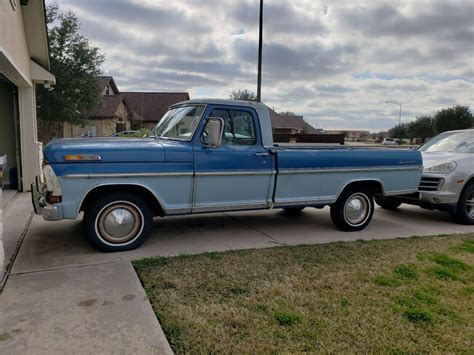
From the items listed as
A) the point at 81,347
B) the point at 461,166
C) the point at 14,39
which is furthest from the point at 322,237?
the point at 14,39

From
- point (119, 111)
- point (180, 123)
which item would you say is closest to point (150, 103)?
point (119, 111)

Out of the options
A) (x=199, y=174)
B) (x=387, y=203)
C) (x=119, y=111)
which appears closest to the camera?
(x=199, y=174)

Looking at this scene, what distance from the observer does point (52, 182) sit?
4652 millimetres

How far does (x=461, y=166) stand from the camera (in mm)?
7582

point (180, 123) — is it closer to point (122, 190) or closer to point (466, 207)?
point (122, 190)

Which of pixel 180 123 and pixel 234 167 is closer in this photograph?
pixel 234 167

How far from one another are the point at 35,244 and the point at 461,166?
7736mm

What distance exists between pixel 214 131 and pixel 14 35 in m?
5.58

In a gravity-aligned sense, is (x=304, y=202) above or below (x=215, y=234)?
above

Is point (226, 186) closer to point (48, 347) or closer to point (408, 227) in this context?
point (48, 347)

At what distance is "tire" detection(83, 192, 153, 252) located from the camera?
497cm

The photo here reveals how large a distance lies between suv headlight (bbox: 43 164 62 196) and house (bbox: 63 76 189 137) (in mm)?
23882

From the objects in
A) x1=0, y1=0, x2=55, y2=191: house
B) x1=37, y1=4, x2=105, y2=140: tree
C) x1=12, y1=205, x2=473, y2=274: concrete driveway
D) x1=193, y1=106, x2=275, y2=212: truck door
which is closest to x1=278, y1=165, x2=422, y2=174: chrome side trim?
x1=193, y1=106, x2=275, y2=212: truck door

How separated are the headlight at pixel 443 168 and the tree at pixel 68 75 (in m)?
22.1
